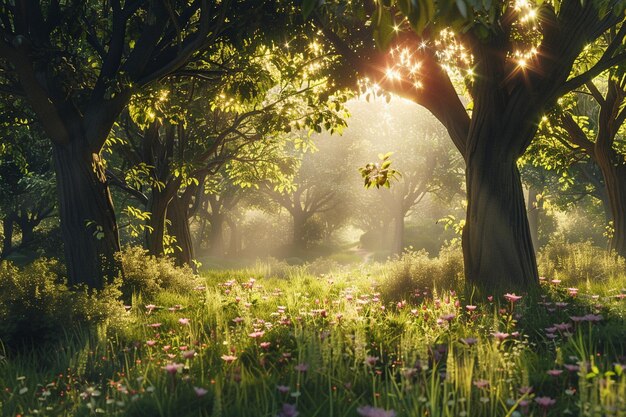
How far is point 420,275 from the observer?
32.5ft

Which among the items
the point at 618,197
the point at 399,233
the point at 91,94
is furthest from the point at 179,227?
the point at 399,233

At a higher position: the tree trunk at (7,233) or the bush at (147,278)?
the tree trunk at (7,233)

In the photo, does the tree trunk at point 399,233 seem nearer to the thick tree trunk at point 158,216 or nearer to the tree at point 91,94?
the thick tree trunk at point 158,216

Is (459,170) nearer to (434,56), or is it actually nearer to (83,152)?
(434,56)

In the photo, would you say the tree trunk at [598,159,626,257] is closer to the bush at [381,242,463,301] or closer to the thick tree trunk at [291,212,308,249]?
the bush at [381,242,463,301]

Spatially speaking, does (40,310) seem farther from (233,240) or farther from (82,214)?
(233,240)

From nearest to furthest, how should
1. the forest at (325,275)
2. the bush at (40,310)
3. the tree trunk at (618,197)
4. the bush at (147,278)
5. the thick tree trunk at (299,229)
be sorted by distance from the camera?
the forest at (325,275) → the bush at (40,310) → the bush at (147,278) → the tree trunk at (618,197) → the thick tree trunk at (299,229)

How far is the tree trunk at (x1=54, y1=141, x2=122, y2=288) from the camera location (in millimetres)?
8727

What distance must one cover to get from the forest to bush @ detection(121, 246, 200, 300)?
0.18 feet

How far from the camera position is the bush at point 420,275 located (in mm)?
9336

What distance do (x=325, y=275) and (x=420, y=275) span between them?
2086 millimetres

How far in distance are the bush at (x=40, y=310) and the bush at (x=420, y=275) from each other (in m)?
4.39

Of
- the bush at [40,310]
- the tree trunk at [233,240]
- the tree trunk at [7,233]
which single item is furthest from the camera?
the tree trunk at [233,240]

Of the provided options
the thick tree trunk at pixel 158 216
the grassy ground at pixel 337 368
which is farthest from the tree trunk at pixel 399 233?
the grassy ground at pixel 337 368
